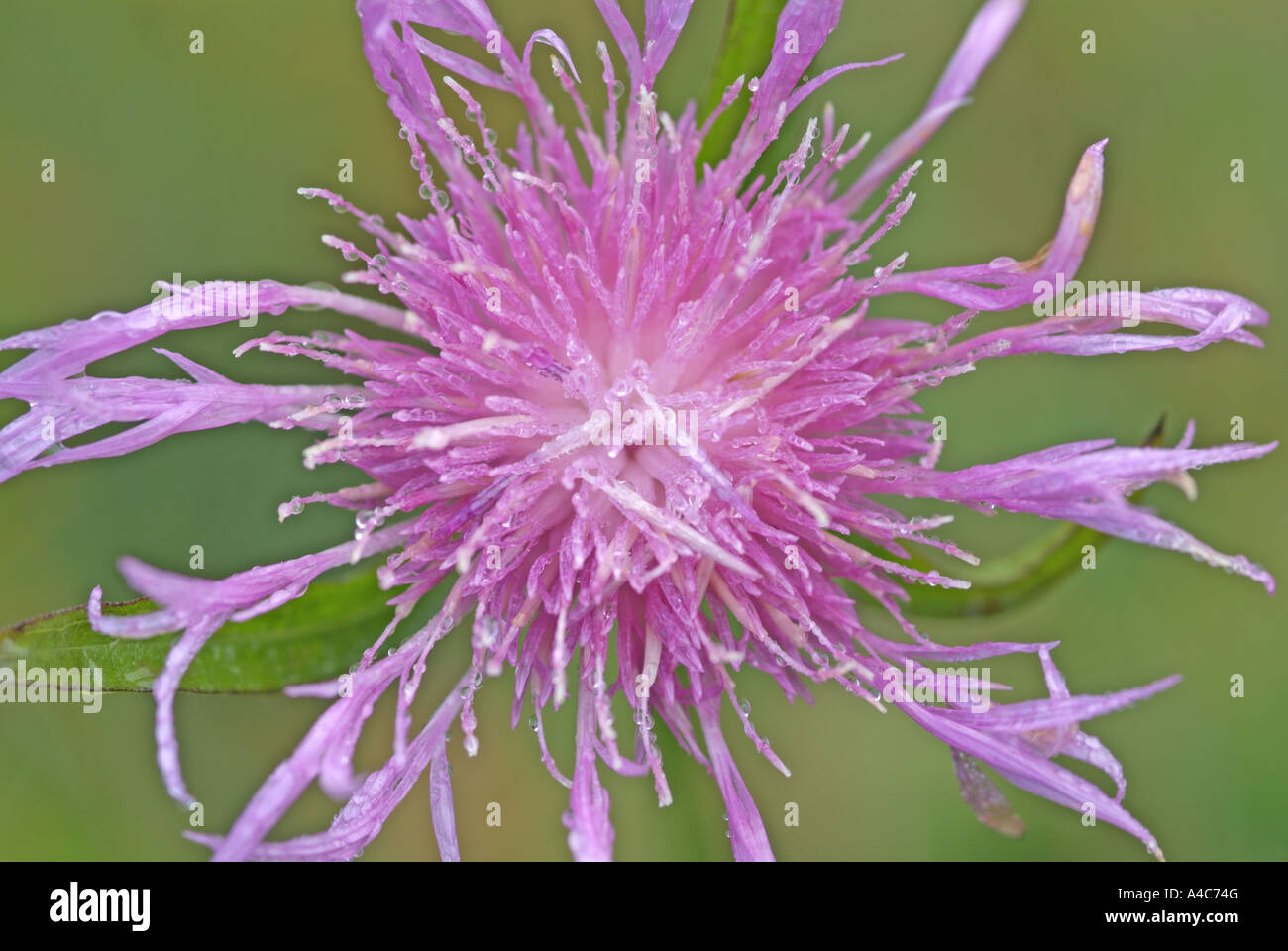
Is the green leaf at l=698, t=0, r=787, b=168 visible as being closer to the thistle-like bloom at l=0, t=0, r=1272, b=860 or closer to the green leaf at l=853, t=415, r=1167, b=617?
the thistle-like bloom at l=0, t=0, r=1272, b=860

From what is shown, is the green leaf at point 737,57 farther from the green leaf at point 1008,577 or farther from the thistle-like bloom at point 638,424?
the green leaf at point 1008,577

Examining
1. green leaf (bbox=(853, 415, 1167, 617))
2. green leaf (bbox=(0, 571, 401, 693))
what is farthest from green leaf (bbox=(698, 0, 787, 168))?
green leaf (bbox=(0, 571, 401, 693))

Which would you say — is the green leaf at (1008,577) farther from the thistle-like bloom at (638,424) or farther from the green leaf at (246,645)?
the green leaf at (246,645)

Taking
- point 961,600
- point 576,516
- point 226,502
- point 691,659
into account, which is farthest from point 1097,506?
point 226,502

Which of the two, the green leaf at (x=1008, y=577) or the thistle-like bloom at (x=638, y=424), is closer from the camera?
the thistle-like bloom at (x=638, y=424)

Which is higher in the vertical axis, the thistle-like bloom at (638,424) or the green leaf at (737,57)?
the green leaf at (737,57)

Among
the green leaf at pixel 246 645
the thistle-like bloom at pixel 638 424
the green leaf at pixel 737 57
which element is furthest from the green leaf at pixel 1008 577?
the green leaf at pixel 246 645
